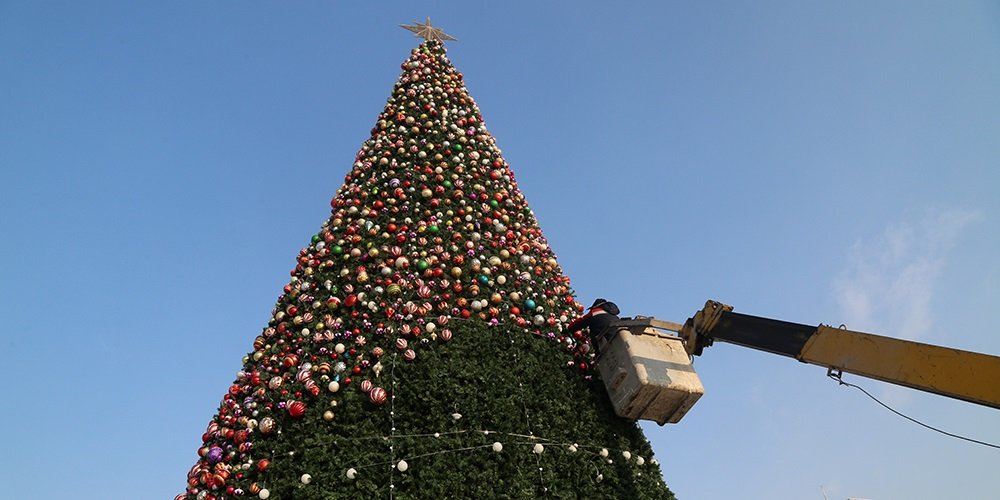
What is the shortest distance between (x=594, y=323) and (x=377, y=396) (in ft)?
7.47

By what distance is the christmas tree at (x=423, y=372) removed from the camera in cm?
539

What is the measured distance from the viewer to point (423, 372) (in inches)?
229

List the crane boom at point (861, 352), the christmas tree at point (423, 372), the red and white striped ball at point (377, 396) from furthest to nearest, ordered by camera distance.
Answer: the red and white striped ball at point (377, 396) < the christmas tree at point (423, 372) < the crane boom at point (861, 352)

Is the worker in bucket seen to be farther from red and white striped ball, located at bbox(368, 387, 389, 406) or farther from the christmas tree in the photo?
red and white striped ball, located at bbox(368, 387, 389, 406)

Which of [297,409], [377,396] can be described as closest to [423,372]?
[377,396]

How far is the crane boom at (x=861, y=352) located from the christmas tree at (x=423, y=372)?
1.43 m

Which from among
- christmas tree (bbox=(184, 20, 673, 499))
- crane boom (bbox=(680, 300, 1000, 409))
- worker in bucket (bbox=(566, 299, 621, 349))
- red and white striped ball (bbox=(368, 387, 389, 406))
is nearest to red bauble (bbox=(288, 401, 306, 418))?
christmas tree (bbox=(184, 20, 673, 499))

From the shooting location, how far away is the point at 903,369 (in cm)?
562

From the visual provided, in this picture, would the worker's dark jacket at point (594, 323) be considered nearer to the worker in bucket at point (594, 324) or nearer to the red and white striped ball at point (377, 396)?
the worker in bucket at point (594, 324)

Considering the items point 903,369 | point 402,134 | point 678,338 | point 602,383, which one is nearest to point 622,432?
point 602,383

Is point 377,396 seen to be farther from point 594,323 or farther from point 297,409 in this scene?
point 594,323

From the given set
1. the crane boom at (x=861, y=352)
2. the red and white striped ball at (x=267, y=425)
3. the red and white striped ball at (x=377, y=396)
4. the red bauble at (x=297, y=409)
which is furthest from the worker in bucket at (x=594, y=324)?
the red and white striped ball at (x=267, y=425)

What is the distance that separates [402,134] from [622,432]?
434 centimetres

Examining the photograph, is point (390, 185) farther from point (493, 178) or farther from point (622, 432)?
point (622, 432)
